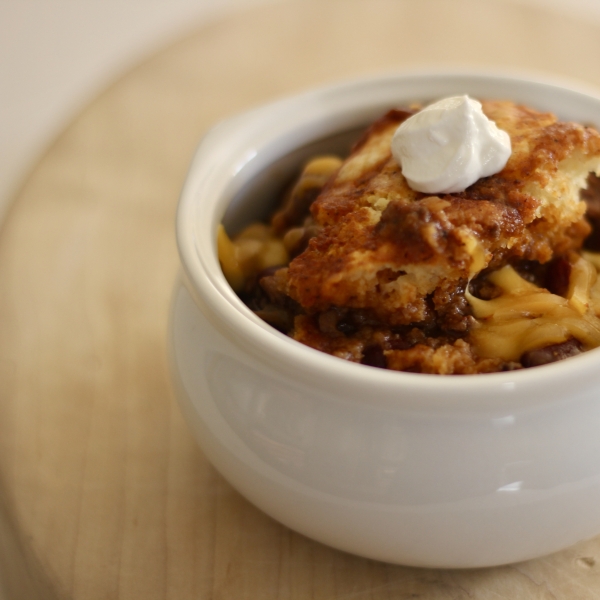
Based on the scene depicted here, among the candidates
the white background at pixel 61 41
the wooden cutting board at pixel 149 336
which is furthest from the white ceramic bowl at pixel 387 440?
the white background at pixel 61 41

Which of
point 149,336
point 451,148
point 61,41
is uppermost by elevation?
point 451,148

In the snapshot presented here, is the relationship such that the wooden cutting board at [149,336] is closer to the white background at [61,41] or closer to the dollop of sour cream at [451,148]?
the dollop of sour cream at [451,148]

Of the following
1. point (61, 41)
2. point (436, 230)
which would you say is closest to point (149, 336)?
point (436, 230)

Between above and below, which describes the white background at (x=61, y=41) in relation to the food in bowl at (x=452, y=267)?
below

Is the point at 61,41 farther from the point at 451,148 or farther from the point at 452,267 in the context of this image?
the point at 452,267

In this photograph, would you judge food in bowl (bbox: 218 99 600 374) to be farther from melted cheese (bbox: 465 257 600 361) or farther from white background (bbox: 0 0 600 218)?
white background (bbox: 0 0 600 218)

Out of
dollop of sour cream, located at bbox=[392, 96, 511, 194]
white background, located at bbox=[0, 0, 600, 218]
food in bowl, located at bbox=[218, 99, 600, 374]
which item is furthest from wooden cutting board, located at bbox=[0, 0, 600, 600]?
white background, located at bbox=[0, 0, 600, 218]
